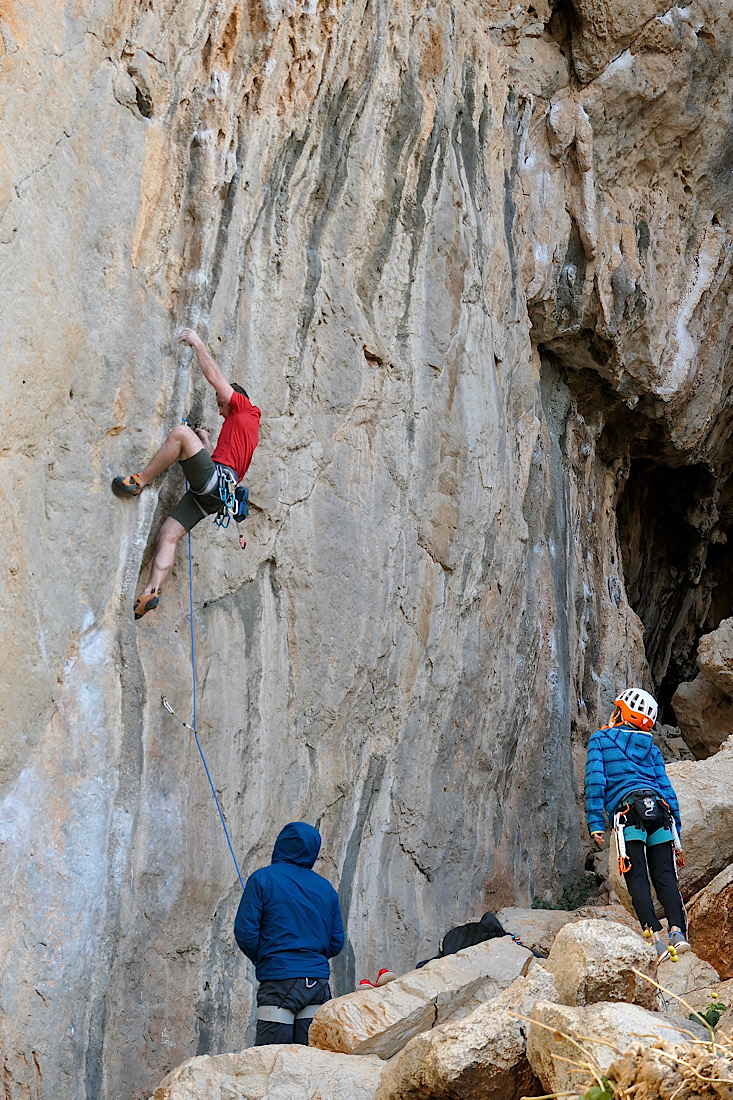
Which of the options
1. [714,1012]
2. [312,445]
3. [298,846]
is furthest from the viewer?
[312,445]

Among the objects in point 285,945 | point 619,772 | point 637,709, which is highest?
point 637,709

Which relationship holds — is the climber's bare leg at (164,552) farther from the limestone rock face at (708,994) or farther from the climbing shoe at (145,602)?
the limestone rock face at (708,994)

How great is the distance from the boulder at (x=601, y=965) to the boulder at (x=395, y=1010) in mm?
803

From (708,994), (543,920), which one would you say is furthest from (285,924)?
(543,920)

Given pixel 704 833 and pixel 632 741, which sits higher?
pixel 632 741

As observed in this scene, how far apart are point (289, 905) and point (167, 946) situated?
47.6 inches

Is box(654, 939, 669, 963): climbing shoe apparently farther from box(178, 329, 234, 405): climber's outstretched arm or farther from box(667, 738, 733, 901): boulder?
box(178, 329, 234, 405): climber's outstretched arm

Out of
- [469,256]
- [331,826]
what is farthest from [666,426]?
[331,826]

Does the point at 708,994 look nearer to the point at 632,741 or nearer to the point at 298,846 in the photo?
the point at 632,741

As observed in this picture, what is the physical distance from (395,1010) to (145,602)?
265 centimetres

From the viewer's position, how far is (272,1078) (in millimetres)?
3986

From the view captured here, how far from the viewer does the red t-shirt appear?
260 inches

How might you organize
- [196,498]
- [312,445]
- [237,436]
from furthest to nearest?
1. [312,445]
2. [237,436]
3. [196,498]

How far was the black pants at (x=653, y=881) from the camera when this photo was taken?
6230 millimetres
